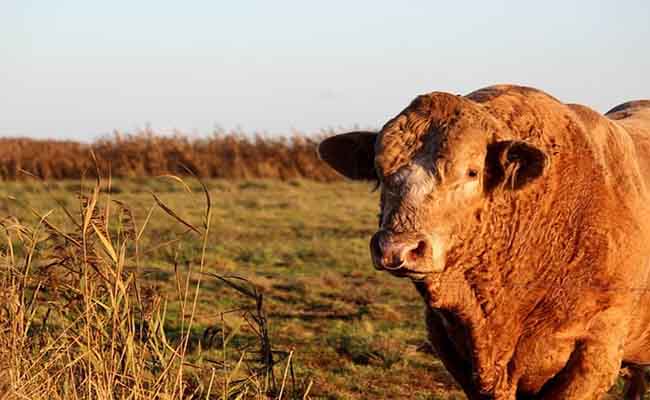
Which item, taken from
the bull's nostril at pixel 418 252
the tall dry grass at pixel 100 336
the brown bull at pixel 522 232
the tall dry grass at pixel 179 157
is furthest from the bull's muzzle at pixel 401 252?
the tall dry grass at pixel 179 157

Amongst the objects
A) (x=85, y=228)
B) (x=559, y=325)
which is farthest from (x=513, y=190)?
(x=85, y=228)

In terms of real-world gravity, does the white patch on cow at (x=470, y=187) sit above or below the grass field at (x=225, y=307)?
above

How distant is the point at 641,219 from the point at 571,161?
0.51 meters

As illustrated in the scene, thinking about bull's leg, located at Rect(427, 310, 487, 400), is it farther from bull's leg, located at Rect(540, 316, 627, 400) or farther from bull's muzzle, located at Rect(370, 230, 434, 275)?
bull's muzzle, located at Rect(370, 230, 434, 275)

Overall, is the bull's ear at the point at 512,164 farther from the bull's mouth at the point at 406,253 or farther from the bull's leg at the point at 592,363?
the bull's leg at the point at 592,363

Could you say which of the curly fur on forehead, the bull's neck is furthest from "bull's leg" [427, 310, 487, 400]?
the curly fur on forehead

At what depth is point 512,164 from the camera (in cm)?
464

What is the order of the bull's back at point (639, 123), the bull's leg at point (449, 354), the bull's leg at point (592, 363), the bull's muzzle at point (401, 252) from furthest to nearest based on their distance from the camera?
the bull's back at point (639, 123)
the bull's leg at point (449, 354)
the bull's leg at point (592, 363)
the bull's muzzle at point (401, 252)

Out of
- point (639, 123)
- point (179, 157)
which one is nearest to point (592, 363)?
point (639, 123)

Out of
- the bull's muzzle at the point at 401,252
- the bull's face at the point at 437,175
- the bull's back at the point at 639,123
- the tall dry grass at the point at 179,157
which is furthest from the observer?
the tall dry grass at the point at 179,157

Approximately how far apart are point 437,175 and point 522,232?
0.70 metres

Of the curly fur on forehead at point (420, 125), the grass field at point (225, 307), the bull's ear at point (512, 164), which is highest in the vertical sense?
the curly fur on forehead at point (420, 125)

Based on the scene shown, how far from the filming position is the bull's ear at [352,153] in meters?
5.12

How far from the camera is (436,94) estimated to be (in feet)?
15.6
